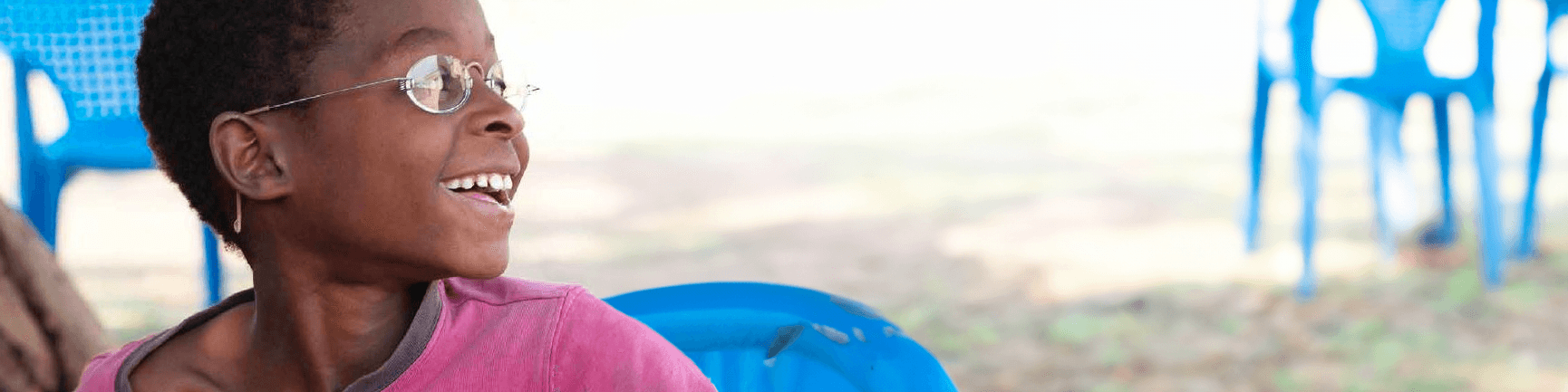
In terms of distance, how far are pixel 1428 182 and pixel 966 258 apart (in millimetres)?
1943

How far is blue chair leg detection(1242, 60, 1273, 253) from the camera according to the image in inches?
180

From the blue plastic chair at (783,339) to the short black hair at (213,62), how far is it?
429 millimetres

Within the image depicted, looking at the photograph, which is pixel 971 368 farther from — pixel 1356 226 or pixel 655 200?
pixel 655 200

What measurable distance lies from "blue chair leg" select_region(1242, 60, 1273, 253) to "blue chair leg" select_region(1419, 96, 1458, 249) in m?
0.44

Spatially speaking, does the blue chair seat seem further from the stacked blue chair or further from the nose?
the stacked blue chair

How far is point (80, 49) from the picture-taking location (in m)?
3.40

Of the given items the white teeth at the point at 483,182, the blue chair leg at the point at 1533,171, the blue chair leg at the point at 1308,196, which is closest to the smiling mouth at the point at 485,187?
the white teeth at the point at 483,182

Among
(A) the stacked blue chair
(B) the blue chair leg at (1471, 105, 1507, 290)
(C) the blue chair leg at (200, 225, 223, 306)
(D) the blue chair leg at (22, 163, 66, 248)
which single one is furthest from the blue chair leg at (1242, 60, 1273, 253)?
(D) the blue chair leg at (22, 163, 66, 248)

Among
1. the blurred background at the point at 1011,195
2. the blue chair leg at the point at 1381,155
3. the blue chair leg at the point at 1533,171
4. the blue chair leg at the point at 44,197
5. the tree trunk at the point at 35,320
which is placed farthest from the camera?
the blue chair leg at the point at 1381,155

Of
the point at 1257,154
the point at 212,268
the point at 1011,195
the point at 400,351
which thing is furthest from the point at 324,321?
the point at 1011,195

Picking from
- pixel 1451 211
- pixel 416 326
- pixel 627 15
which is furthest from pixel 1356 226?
pixel 627 15

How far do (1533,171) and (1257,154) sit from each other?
0.72m

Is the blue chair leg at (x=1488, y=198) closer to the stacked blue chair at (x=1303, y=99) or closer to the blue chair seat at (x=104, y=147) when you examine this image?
the stacked blue chair at (x=1303, y=99)

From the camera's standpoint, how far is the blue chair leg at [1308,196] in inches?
171
